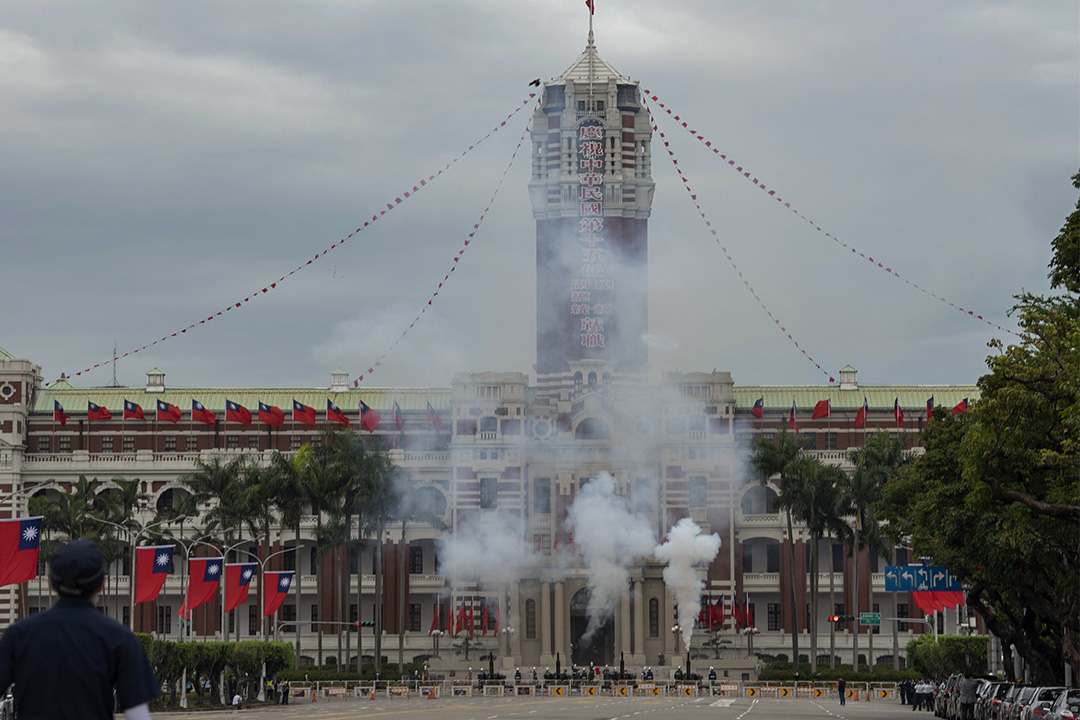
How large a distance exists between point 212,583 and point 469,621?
4667 cm

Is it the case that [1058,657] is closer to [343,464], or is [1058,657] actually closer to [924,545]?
[924,545]

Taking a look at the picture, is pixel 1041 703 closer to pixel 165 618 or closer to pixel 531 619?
pixel 531 619

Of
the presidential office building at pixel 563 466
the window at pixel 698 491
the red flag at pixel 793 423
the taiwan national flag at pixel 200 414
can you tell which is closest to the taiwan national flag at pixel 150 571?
the presidential office building at pixel 563 466

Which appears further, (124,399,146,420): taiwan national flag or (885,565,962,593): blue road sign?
(124,399,146,420): taiwan national flag

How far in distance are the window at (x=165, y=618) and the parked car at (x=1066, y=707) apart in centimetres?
9271

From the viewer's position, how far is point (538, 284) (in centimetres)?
12375

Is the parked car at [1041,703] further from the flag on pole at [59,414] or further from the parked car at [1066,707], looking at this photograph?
the flag on pole at [59,414]

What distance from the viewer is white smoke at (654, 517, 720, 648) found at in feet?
356

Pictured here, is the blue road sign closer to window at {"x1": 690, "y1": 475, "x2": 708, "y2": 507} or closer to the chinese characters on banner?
window at {"x1": 690, "y1": 475, "x2": 708, "y2": 507}

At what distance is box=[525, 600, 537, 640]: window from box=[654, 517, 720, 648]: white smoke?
10.4 meters

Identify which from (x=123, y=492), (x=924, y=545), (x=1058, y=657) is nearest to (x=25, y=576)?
(x=924, y=545)

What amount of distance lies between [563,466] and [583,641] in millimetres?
13567

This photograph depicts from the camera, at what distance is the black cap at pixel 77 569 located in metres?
9.28

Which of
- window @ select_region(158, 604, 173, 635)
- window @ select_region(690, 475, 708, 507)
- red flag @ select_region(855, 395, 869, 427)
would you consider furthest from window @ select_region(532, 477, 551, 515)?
window @ select_region(158, 604, 173, 635)
